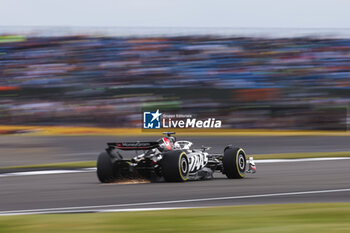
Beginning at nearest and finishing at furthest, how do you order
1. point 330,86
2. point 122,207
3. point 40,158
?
point 122,207 < point 40,158 < point 330,86

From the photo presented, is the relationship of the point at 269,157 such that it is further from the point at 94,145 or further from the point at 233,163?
the point at 233,163

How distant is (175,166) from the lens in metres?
10.0

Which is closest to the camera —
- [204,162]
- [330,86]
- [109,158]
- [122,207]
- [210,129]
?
[122,207]

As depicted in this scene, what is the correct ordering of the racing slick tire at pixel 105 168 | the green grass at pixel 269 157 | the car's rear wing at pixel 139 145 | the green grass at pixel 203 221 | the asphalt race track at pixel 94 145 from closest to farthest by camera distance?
the green grass at pixel 203 221 → the car's rear wing at pixel 139 145 → the racing slick tire at pixel 105 168 → the green grass at pixel 269 157 → the asphalt race track at pixel 94 145

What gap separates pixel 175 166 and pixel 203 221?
166 inches

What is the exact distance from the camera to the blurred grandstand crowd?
72.8ft

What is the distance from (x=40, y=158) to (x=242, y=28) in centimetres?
1287

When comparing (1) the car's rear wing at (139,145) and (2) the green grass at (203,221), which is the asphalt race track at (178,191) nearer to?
(1) the car's rear wing at (139,145)

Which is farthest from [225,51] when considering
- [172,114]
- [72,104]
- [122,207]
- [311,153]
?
[122,207]

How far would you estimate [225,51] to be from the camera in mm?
26656

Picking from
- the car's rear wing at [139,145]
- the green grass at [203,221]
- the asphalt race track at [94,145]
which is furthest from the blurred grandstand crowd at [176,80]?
the green grass at [203,221]

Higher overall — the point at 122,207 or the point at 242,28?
the point at 242,28

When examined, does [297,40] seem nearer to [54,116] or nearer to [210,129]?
[210,129]

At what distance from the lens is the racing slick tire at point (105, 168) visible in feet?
34.0
